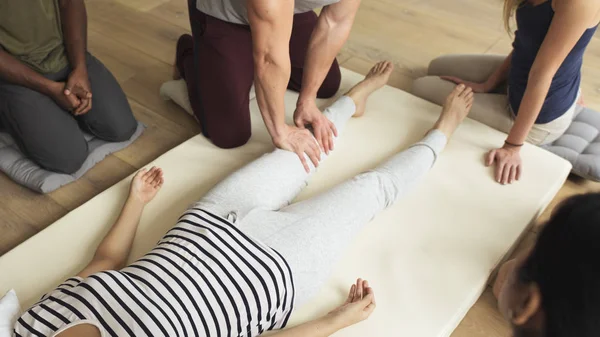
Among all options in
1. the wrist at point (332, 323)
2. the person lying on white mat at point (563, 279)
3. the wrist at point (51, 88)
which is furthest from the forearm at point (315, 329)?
the wrist at point (51, 88)

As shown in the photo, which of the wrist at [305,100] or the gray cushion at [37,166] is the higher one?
the wrist at [305,100]

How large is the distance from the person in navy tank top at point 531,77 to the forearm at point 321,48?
0.50 m

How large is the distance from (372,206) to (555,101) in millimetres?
720

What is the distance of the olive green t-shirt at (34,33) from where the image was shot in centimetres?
149

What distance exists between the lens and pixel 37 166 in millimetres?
1609

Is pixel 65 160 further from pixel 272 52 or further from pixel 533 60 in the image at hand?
pixel 533 60

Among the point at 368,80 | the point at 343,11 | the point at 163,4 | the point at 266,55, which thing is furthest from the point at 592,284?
the point at 163,4

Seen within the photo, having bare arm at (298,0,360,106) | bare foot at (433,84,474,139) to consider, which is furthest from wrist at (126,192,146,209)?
bare foot at (433,84,474,139)

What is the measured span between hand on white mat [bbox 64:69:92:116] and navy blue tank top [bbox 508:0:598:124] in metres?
1.37

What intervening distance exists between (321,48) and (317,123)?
0.74ft

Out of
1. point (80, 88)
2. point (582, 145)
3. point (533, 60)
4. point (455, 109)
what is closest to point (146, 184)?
point (80, 88)

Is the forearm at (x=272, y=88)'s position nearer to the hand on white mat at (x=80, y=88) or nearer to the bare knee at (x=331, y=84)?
the bare knee at (x=331, y=84)

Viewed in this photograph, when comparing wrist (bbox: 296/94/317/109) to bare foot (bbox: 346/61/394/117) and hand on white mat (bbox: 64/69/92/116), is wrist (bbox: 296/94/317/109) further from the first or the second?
hand on white mat (bbox: 64/69/92/116)

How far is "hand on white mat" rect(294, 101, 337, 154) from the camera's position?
1481mm
